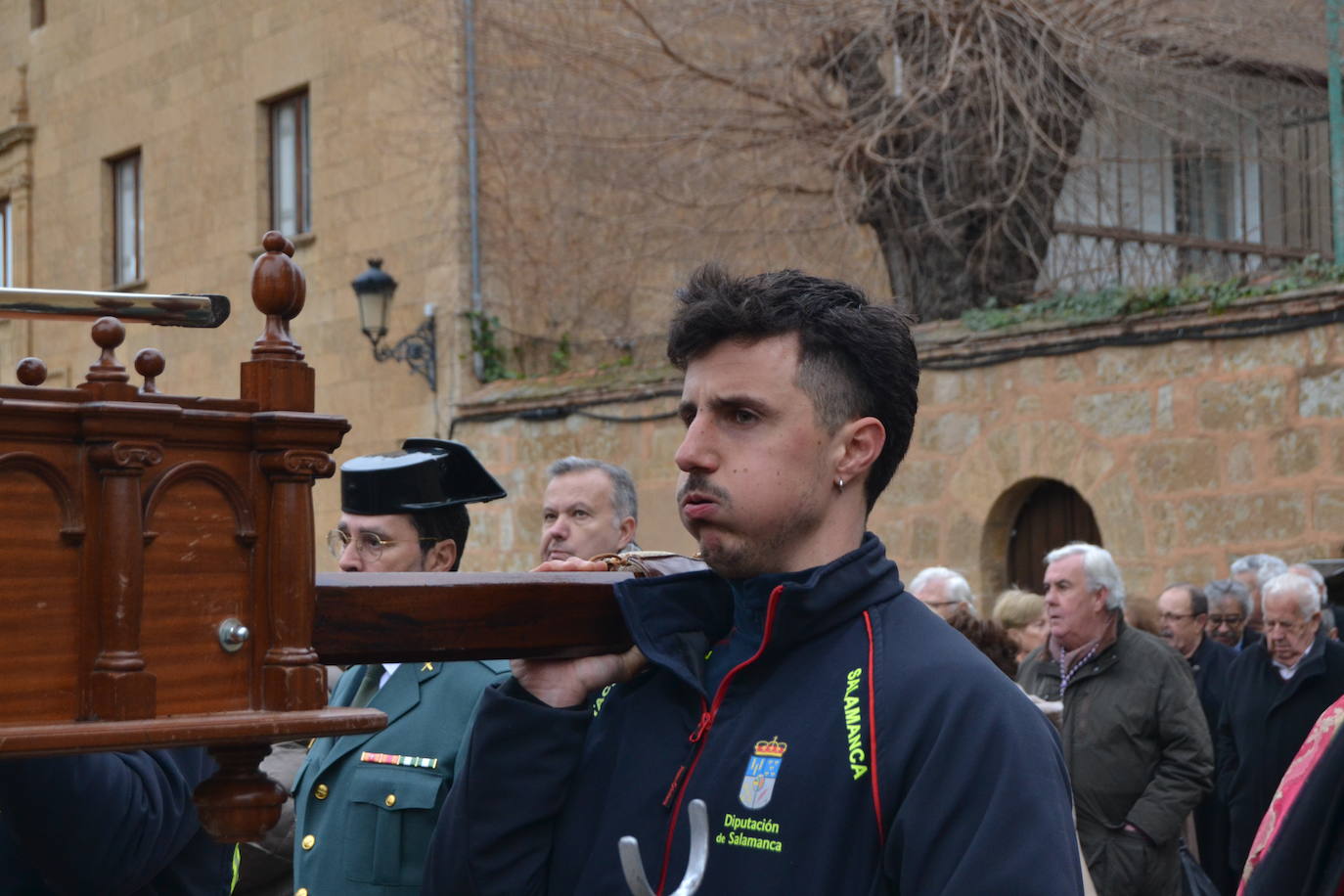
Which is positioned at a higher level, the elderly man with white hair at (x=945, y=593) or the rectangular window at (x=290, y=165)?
the rectangular window at (x=290, y=165)

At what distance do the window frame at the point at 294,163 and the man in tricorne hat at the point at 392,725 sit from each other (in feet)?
41.5

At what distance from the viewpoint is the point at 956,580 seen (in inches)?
271

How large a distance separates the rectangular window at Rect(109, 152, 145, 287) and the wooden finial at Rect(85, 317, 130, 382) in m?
17.4

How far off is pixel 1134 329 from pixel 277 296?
827 centimetres

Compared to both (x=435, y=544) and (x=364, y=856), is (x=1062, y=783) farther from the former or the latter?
(x=435, y=544)

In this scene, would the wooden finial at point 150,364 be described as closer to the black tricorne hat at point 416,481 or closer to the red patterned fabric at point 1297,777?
the black tricorne hat at point 416,481

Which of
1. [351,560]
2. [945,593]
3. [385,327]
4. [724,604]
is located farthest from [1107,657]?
[385,327]

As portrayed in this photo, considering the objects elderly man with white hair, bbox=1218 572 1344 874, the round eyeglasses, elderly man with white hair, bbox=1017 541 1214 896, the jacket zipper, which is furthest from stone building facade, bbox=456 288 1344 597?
the jacket zipper

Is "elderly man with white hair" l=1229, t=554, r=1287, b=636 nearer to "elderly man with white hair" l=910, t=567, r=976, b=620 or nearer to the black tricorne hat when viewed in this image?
"elderly man with white hair" l=910, t=567, r=976, b=620

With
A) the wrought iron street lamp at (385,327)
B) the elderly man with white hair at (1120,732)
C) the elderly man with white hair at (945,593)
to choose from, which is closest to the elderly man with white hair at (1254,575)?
the elderly man with white hair at (1120,732)

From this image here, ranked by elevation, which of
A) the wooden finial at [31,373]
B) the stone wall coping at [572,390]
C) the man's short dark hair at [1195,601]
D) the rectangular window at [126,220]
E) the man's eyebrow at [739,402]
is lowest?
the man's short dark hair at [1195,601]

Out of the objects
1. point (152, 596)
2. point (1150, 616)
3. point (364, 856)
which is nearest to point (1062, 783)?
point (152, 596)

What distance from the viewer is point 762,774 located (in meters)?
2.10

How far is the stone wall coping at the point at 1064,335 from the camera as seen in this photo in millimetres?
8945
